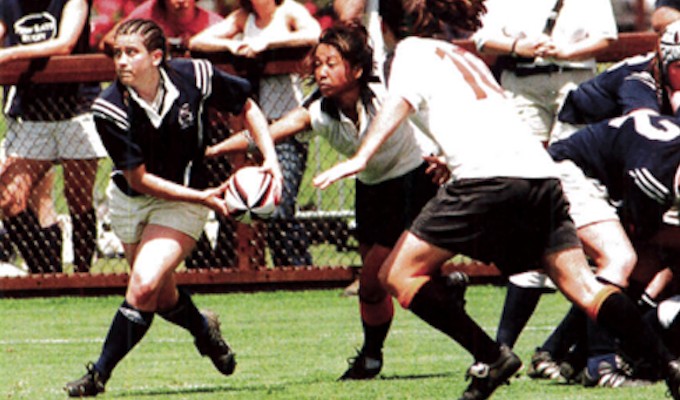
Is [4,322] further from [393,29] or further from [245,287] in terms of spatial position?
[393,29]

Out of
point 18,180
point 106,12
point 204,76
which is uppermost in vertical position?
point 204,76

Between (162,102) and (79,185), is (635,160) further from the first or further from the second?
(79,185)

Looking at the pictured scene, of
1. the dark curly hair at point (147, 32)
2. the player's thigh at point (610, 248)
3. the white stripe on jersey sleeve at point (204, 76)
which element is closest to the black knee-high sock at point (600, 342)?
the player's thigh at point (610, 248)

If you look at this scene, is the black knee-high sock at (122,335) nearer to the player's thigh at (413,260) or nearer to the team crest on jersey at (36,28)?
the player's thigh at (413,260)

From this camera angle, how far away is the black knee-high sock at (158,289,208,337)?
741 cm

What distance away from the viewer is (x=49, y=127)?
1075 centimetres

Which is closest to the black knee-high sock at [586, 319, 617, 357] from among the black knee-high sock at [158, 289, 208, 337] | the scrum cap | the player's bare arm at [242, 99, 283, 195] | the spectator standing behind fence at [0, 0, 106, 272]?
the scrum cap

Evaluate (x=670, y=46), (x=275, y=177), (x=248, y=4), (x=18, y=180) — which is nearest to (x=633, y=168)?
(x=670, y=46)

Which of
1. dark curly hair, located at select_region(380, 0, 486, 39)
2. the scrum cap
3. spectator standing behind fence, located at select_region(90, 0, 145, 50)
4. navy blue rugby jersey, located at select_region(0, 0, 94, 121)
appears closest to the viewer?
dark curly hair, located at select_region(380, 0, 486, 39)

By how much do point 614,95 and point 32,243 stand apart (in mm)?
5111

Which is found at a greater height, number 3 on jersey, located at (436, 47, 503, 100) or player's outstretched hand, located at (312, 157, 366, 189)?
number 3 on jersey, located at (436, 47, 503, 100)

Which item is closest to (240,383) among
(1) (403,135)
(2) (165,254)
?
(2) (165,254)

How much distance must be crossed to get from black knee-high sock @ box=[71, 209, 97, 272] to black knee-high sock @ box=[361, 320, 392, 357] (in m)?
3.67

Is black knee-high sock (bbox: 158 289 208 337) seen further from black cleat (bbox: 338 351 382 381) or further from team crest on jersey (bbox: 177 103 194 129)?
team crest on jersey (bbox: 177 103 194 129)
